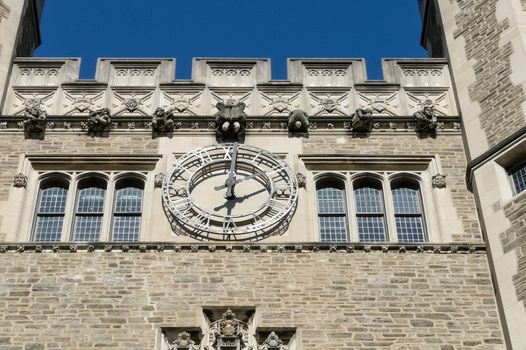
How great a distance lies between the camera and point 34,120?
17.9 metres

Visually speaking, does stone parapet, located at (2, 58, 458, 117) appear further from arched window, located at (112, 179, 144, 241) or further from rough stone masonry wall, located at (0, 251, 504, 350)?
rough stone masonry wall, located at (0, 251, 504, 350)

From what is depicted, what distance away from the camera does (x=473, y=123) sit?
17.4 meters

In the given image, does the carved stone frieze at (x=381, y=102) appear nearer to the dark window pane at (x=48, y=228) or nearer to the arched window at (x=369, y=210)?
the arched window at (x=369, y=210)

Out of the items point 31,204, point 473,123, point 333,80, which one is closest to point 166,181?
point 31,204

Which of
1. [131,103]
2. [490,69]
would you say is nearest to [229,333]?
[131,103]

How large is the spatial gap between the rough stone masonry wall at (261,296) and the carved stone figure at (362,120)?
3.00 meters

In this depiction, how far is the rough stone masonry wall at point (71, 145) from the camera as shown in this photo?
17594 mm

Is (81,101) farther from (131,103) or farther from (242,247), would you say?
(242,247)

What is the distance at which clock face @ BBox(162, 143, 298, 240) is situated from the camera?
651 inches

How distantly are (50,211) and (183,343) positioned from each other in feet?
13.0

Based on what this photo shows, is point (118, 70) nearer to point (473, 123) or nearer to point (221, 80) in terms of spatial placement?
point (221, 80)

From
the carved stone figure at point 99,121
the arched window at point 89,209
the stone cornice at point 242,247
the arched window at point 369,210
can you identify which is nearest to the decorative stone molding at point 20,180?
the arched window at point 89,209

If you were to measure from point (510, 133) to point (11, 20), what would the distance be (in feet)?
33.5

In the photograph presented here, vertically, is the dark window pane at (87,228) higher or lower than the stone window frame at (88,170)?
lower
